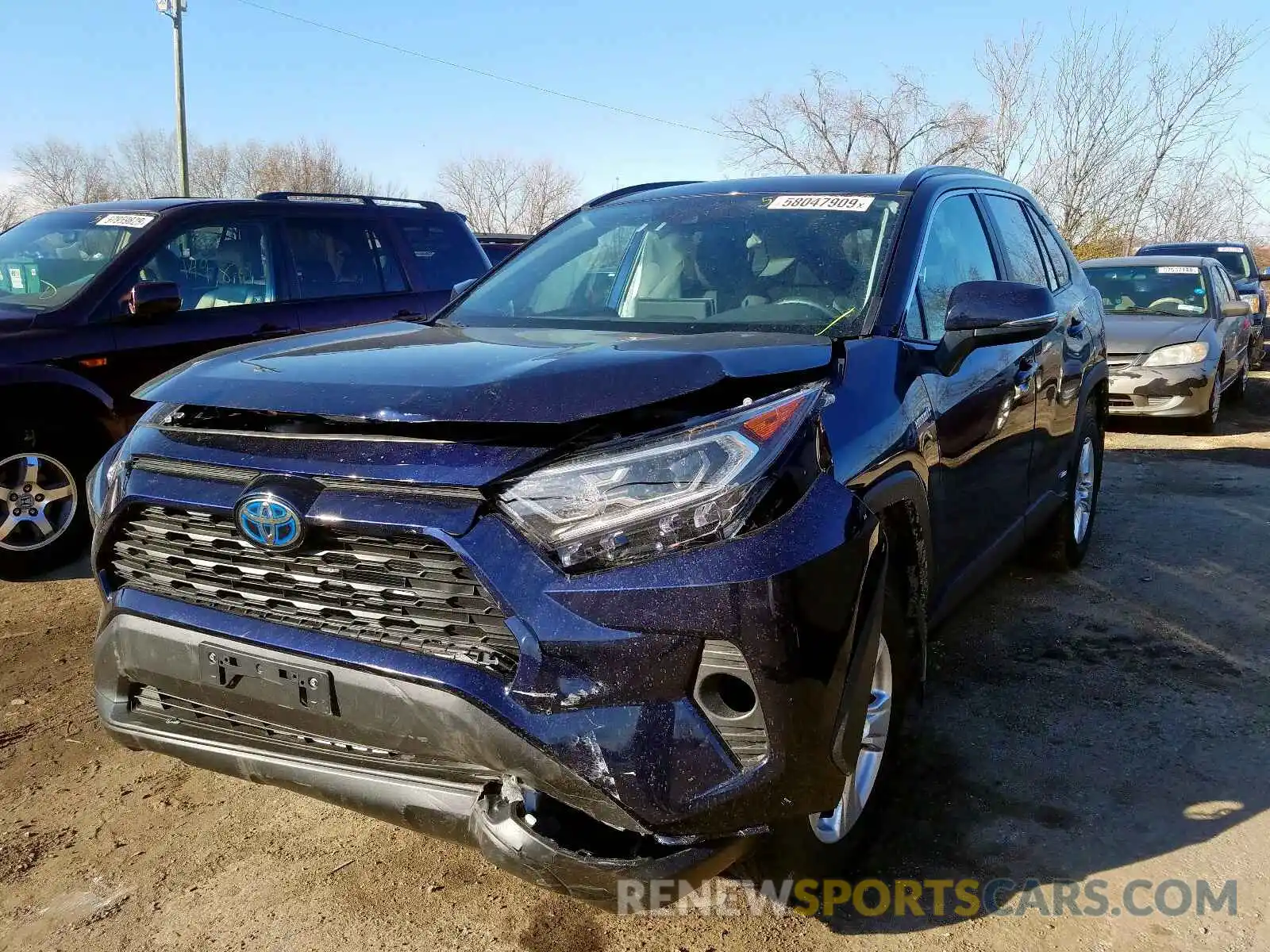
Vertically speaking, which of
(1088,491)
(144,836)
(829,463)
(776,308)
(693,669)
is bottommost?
(144,836)

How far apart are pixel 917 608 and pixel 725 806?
3.45 feet

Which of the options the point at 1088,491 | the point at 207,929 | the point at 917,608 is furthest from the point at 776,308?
the point at 1088,491

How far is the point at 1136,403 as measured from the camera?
9.53 m

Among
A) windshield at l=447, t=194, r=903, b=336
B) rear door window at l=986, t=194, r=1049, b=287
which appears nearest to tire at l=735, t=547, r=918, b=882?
windshield at l=447, t=194, r=903, b=336

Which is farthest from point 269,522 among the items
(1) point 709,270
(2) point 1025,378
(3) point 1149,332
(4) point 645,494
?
(3) point 1149,332

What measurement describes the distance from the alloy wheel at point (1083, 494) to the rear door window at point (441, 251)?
4.02 metres

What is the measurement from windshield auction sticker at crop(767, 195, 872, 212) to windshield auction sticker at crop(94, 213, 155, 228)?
384 centimetres

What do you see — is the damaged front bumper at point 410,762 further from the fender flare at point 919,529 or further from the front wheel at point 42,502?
the front wheel at point 42,502

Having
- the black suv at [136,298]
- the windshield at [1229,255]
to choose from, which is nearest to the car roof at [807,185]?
the black suv at [136,298]

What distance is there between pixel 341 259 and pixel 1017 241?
13.4 ft

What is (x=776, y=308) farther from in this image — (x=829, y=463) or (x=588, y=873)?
(x=588, y=873)

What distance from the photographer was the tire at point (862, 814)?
2.20m

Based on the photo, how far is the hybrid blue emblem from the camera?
2.04 m

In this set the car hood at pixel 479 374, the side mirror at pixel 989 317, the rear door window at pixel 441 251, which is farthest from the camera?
the rear door window at pixel 441 251
